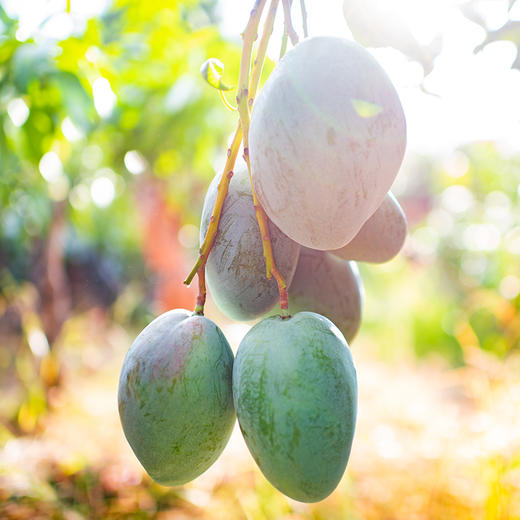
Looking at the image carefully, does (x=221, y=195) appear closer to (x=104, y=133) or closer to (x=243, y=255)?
(x=243, y=255)

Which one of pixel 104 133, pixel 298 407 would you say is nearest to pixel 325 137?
pixel 298 407

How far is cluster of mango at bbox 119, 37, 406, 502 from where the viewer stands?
434 millimetres

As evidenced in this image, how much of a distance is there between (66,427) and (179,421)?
1956 millimetres

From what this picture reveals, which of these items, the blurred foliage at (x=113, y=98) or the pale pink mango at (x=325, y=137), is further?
the blurred foliage at (x=113, y=98)

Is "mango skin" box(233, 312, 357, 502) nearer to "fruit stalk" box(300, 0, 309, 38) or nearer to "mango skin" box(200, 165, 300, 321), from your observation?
"mango skin" box(200, 165, 300, 321)

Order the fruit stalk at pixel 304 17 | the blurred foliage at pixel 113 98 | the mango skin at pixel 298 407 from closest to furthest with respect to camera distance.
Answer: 1. the mango skin at pixel 298 407
2. the fruit stalk at pixel 304 17
3. the blurred foliage at pixel 113 98

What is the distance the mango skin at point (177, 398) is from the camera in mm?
476

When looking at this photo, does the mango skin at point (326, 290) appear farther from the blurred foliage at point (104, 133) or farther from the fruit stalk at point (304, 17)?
the blurred foliage at point (104, 133)

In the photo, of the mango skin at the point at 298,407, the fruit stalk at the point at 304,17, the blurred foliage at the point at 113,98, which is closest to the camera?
the mango skin at the point at 298,407

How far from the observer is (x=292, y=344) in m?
0.45

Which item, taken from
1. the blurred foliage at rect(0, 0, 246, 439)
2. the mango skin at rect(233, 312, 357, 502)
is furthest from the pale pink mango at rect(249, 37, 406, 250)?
the blurred foliage at rect(0, 0, 246, 439)

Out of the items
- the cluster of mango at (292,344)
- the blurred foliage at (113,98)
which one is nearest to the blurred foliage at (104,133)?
the blurred foliage at (113,98)

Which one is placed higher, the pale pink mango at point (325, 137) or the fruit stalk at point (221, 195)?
the pale pink mango at point (325, 137)

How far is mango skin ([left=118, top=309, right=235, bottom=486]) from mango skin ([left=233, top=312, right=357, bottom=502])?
39mm
